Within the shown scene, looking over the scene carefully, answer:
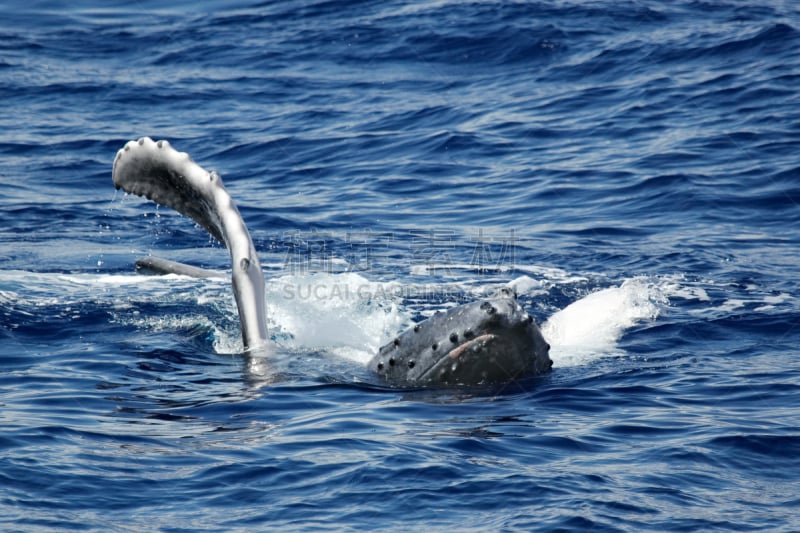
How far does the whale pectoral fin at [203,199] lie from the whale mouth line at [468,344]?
7.92 feet

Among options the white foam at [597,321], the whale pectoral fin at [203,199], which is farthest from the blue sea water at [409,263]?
the whale pectoral fin at [203,199]

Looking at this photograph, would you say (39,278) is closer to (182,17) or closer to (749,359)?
(749,359)

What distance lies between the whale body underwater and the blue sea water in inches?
9.6

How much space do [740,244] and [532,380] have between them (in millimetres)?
8231

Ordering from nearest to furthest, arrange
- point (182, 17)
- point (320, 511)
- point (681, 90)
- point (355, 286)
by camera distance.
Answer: point (320, 511) → point (355, 286) → point (681, 90) → point (182, 17)

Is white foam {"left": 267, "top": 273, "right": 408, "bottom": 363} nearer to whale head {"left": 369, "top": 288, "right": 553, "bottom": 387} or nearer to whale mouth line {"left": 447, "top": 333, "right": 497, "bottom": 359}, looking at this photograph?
whale head {"left": 369, "top": 288, "right": 553, "bottom": 387}

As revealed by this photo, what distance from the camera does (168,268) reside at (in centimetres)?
1565

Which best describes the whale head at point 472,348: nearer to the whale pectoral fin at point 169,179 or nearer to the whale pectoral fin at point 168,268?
the whale pectoral fin at point 169,179

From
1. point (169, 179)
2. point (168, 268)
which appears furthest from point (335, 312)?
point (169, 179)

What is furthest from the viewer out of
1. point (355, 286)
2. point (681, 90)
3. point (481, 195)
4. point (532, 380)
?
point (681, 90)

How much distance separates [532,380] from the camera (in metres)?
10.8

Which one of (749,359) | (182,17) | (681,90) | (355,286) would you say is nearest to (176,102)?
(182,17)

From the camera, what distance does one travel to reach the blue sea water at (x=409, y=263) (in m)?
8.34

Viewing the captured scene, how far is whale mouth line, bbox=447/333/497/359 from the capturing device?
390 inches
